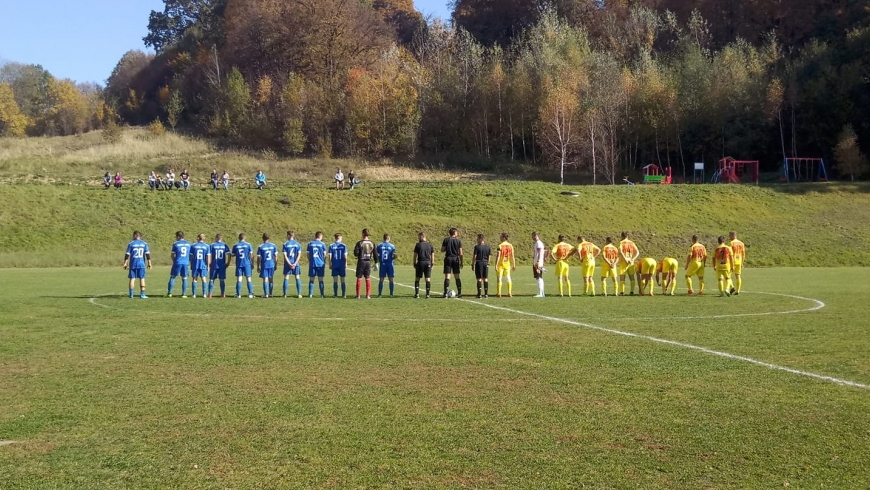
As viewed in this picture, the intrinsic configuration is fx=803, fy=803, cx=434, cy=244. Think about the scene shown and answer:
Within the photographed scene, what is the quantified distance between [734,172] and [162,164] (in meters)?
47.6

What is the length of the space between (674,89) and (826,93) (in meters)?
11.8

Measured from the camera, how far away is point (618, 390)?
9453 millimetres

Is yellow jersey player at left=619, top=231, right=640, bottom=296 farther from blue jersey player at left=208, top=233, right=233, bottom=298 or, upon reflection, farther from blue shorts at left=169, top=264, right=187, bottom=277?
blue shorts at left=169, top=264, right=187, bottom=277

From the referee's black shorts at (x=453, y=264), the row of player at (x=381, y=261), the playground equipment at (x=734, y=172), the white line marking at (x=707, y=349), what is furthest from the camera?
the playground equipment at (x=734, y=172)

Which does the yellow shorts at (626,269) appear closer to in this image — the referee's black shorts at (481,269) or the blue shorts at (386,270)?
the referee's black shorts at (481,269)

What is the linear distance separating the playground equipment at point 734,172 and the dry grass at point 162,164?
757 inches

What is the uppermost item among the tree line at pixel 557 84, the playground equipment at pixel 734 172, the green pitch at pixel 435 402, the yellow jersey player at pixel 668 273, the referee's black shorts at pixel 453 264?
Answer: the tree line at pixel 557 84

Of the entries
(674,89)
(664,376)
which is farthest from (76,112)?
(664,376)

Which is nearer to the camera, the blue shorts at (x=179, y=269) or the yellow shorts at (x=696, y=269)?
the blue shorts at (x=179, y=269)

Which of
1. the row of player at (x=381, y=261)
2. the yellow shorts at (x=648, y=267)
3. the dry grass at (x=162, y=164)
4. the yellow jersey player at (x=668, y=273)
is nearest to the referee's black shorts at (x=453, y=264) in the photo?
the row of player at (x=381, y=261)

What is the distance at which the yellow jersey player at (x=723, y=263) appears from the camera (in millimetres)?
22484

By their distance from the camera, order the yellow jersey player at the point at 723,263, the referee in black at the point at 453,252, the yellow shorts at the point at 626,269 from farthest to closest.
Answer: the yellow shorts at the point at 626,269 < the yellow jersey player at the point at 723,263 < the referee in black at the point at 453,252

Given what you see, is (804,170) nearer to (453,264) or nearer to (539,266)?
(539,266)

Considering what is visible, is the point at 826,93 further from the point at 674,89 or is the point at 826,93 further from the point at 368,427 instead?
the point at 368,427
